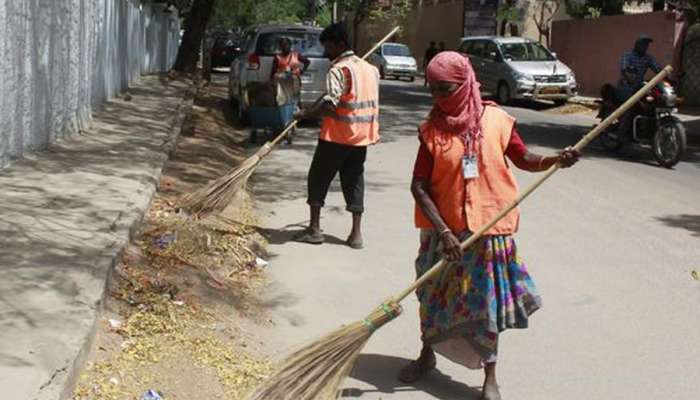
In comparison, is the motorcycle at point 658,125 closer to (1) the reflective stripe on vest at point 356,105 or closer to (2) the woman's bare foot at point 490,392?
(1) the reflective stripe on vest at point 356,105

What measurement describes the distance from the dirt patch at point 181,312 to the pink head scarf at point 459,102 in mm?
1529

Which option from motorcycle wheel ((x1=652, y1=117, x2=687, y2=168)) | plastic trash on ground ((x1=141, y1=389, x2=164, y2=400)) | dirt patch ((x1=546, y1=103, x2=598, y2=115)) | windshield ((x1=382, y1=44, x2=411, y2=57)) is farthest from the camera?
windshield ((x1=382, y1=44, x2=411, y2=57))

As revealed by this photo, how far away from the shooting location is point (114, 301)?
4.90 metres

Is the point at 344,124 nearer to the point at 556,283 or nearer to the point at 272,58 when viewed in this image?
the point at 556,283

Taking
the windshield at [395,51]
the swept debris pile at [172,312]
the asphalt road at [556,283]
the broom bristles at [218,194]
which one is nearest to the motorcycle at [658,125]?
the asphalt road at [556,283]

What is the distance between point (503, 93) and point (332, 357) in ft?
63.2

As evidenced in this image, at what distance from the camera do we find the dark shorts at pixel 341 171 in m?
7.04

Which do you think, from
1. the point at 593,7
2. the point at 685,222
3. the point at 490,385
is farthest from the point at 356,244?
the point at 593,7

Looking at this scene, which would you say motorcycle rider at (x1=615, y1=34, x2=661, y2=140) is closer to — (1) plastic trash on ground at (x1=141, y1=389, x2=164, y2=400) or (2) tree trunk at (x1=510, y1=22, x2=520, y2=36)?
(1) plastic trash on ground at (x1=141, y1=389, x2=164, y2=400)

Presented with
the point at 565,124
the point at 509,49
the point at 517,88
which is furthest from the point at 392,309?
the point at 509,49

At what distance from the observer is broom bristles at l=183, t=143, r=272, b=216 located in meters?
7.42

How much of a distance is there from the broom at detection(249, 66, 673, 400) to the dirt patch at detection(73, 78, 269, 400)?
337 millimetres

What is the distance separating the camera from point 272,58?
48.4 feet

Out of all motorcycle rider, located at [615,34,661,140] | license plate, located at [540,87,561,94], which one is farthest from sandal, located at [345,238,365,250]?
license plate, located at [540,87,561,94]
